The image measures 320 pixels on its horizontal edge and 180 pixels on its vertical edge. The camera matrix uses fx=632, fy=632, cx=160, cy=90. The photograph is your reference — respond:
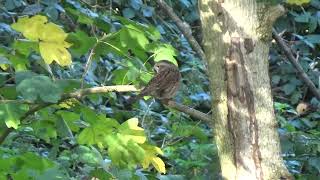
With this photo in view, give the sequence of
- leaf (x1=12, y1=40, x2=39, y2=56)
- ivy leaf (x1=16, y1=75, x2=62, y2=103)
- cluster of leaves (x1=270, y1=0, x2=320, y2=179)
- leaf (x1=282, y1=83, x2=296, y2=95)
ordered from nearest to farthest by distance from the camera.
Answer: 1. ivy leaf (x1=16, y1=75, x2=62, y2=103)
2. leaf (x1=12, y1=40, x2=39, y2=56)
3. cluster of leaves (x1=270, y1=0, x2=320, y2=179)
4. leaf (x1=282, y1=83, x2=296, y2=95)

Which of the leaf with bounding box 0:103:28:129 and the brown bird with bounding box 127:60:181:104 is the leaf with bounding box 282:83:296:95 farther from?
Result: the leaf with bounding box 0:103:28:129

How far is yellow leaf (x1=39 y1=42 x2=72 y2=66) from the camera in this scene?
4.95 feet

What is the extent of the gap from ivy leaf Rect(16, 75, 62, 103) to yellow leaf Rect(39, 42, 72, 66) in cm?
7

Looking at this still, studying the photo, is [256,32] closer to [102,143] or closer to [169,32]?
[102,143]

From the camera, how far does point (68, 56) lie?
1544 millimetres

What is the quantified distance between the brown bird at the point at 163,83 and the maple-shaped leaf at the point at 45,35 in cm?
29

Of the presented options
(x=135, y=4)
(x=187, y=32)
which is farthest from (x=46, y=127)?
(x=135, y=4)

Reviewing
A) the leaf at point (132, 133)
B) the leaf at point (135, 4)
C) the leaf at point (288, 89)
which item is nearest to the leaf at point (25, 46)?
the leaf at point (132, 133)

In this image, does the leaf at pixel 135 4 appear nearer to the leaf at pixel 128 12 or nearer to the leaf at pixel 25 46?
the leaf at pixel 128 12

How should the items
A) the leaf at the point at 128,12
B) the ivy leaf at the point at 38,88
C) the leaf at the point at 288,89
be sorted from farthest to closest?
the leaf at the point at 288,89 → the leaf at the point at 128,12 → the ivy leaf at the point at 38,88

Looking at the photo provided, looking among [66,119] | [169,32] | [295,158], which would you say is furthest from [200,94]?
[66,119]

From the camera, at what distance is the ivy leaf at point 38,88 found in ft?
4.63

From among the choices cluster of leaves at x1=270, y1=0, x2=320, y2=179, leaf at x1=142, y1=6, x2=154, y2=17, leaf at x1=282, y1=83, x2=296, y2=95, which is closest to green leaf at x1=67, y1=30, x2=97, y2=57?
cluster of leaves at x1=270, y1=0, x2=320, y2=179

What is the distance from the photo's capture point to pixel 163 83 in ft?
6.31
